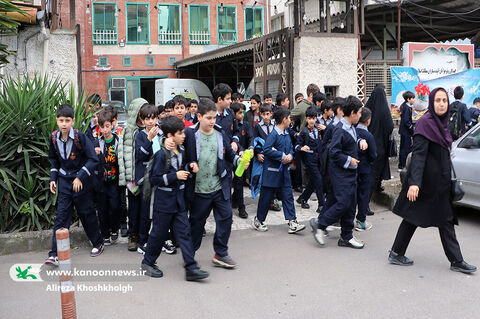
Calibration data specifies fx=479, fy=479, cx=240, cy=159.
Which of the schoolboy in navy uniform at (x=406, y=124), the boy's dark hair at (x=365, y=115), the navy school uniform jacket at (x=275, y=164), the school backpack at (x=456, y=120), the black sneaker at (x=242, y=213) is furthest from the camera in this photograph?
the schoolboy in navy uniform at (x=406, y=124)

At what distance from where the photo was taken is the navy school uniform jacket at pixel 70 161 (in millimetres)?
5195

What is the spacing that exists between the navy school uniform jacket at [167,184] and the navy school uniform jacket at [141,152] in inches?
30.0

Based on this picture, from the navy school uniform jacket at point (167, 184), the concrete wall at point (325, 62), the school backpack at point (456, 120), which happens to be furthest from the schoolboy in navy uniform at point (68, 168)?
the school backpack at point (456, 120)

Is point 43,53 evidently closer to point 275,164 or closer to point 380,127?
point 275,164

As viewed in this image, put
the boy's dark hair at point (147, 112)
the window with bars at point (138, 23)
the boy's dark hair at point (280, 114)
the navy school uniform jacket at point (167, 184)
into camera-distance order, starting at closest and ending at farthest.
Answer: the navy school uniform jacket at point (167, 184) → the boy's dark hair at point (147, 112) → the boy's dark hair at point (280, 114) → the window with bars at point (138, 23)

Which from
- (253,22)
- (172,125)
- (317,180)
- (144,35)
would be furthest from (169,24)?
(172,125)

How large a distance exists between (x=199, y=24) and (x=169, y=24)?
1678mm

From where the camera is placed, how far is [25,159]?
19.6 feet

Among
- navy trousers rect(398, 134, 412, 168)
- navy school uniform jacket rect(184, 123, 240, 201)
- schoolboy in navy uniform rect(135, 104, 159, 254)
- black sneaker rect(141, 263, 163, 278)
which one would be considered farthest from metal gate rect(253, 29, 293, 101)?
black sneaker rect(141, 263, 163, 278)

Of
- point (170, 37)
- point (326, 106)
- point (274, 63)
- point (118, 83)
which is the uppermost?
point (170, 37)

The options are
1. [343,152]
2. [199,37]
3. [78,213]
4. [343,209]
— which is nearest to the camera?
[78,213]

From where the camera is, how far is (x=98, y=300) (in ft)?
13.9

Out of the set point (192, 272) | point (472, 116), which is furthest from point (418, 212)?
point (472, 116)

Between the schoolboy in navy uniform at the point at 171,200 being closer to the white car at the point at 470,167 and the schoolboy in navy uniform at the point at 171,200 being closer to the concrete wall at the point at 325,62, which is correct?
the white car at the point at 470,167
